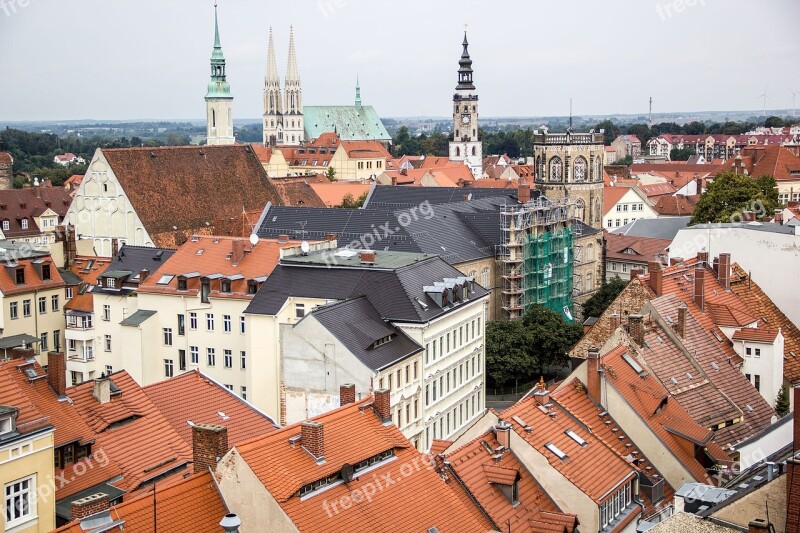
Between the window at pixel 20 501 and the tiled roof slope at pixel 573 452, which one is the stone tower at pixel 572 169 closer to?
the tiled roof slope at pixel 573 452

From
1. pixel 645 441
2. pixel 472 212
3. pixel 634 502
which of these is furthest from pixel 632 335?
pixel 472 212

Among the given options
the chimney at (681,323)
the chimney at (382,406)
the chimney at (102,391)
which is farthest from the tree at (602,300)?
the chimney at (102,391)

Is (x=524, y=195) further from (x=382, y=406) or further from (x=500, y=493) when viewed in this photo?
(x=382, y=406)

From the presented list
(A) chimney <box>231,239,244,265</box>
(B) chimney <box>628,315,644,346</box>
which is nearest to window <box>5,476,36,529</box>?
(B) chimney <box>628,315,644,346</box>

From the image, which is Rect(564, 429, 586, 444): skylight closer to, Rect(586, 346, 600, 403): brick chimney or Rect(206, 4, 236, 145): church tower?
Rect(586, 346, 600, 403): brick chimney

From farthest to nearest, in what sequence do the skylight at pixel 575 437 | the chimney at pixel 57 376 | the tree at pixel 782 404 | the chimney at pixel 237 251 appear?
the chimney at pixel 237 251, the tree at pixel 782 404, the skylight at pixel 575 437, the chimney at pixel 57 376

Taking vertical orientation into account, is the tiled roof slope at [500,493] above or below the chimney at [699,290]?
below
